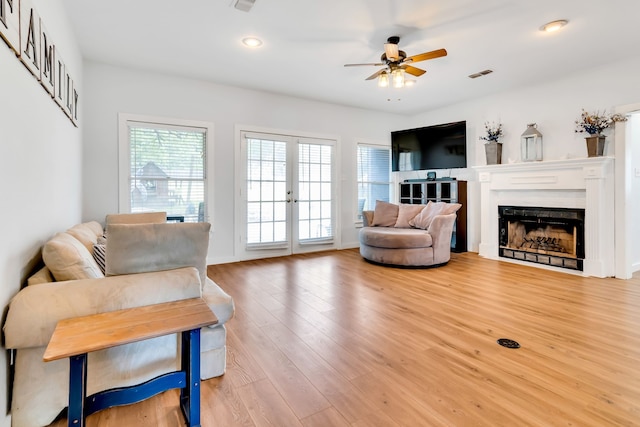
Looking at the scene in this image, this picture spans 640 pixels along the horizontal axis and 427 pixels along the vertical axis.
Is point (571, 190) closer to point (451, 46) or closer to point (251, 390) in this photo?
point (451, 46)

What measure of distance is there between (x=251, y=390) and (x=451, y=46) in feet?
12.9

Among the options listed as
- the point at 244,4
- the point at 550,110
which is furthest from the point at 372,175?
the point at 244,4

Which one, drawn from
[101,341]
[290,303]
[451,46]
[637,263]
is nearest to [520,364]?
[290,303]

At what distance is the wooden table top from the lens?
3.78 ft

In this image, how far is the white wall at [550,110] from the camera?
4079mm

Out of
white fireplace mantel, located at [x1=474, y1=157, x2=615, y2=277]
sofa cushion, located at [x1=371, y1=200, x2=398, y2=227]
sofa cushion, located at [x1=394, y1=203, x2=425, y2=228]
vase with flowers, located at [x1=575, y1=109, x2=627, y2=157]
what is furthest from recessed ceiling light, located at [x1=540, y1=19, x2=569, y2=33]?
sofa cushion, located at [x1=371, y1=200, x2=398, y2=227]

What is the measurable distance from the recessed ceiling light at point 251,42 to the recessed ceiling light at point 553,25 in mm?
2923

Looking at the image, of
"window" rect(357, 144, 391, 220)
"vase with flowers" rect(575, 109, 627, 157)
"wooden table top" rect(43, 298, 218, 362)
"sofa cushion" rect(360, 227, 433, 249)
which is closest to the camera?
"wooden table top" rect(43, 298, 218, 362)

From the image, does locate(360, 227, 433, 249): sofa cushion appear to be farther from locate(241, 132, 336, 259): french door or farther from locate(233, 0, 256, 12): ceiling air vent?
locate(233, 0, 256, 12): ceiling air vent

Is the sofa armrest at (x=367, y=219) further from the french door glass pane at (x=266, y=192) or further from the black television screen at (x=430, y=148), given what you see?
the black television screen at (x=430, y=148)

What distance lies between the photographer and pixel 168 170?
450 centimetres

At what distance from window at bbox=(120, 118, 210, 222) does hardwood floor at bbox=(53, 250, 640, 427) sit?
1586 millimetres

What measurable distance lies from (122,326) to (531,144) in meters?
5.56

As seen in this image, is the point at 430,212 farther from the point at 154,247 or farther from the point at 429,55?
the point at 154,247
